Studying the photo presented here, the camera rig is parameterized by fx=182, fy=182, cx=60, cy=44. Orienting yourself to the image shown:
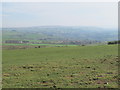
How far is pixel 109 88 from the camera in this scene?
9.73m

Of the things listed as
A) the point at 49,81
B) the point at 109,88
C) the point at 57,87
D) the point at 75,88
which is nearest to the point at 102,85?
the point at 109,88

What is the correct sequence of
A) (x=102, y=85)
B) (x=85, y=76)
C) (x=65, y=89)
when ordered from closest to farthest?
(x=65, y=89) < (x=102, y=85) < (x=85, y=76)

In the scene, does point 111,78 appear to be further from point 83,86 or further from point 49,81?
point 49,81

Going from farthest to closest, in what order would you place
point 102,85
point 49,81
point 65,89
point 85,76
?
point 85,76
point 49,81
point 102,85
point 65,89

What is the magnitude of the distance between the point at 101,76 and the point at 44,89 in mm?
4678

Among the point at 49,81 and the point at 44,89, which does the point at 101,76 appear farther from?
the point at 44,89

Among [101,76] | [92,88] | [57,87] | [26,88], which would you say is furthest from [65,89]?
[101,76]

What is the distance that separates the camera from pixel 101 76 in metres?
12.6

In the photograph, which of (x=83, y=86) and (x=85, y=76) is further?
(x=85, y=76)

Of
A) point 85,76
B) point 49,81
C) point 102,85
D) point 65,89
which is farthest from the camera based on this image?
point 85,76

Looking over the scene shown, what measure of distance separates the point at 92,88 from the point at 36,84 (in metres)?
3.34

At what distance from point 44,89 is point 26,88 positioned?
3.44 feet

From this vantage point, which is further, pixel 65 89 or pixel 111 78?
pixel 111 78

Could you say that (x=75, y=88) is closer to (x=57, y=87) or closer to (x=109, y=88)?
(x=57, y=87)
